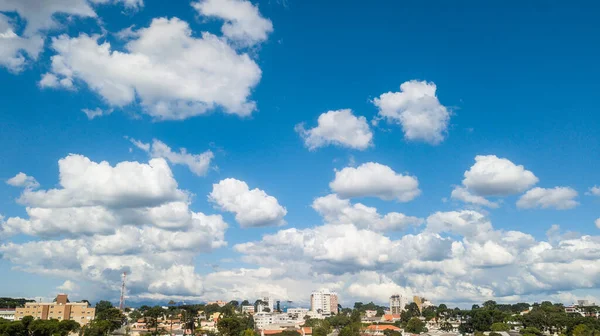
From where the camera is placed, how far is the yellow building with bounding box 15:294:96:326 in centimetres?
13950

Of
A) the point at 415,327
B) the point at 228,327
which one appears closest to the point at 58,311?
the point at 228,327

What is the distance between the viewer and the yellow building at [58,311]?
139500mm

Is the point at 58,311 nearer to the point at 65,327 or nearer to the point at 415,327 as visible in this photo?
the point at 65,327

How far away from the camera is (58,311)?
14062 cm

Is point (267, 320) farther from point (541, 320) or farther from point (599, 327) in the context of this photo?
point (599, 327)

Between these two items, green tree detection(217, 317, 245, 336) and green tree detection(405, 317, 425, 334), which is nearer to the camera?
green tree detection(217, 317, 245, 336)

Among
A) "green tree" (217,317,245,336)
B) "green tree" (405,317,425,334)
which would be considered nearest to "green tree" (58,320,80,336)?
"green tree" (217,317,245,336)

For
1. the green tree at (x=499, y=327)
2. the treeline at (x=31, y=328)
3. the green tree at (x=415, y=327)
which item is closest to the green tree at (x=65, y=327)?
the treeline at (x=31, y=328)

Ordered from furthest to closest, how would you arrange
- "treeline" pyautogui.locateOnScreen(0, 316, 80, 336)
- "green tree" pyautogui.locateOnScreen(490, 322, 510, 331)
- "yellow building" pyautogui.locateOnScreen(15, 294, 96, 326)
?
"yellow building" pyautogui.locateOnScreen(15, 294, 96, 326) → "green tree" pyautogui.locateOnScreen(490, 322, 510, 331) → "treeline" pyautogui.locateOnScreen(0, 316, 80, 336)

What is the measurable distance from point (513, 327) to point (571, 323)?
24.2 meters

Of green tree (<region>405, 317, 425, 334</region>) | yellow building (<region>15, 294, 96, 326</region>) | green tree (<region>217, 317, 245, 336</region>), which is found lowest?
green tree (<region>405, 317, 425, 334</region>)

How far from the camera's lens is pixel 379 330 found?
149500mm

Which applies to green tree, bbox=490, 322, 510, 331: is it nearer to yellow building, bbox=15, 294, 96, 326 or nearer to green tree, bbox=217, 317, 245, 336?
green tree, bbox=217, 317, 245, 336

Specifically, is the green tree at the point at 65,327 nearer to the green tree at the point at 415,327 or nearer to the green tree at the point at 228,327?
the green tree at the point at 228,327
